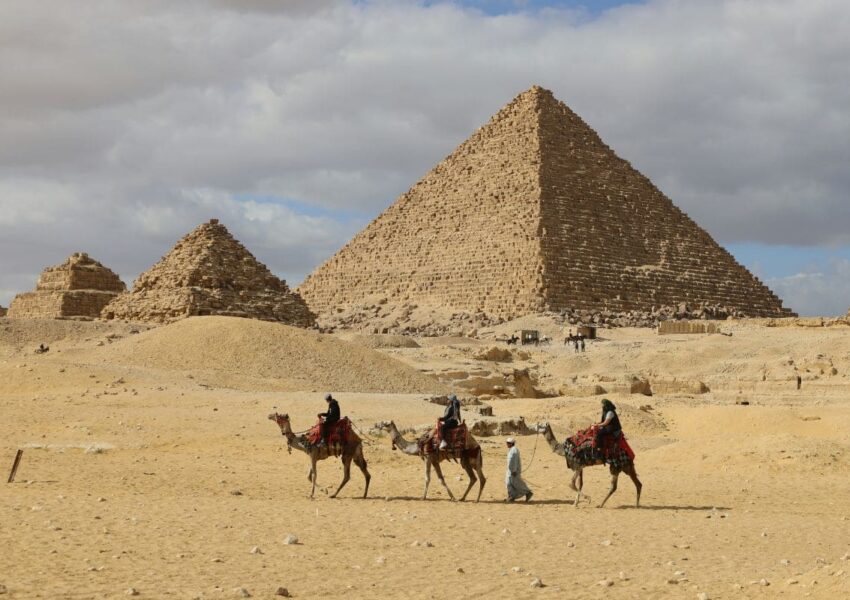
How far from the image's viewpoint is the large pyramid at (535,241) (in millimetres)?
80062

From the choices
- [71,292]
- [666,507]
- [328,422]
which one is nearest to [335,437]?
[328,422]

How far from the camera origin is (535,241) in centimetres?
8238

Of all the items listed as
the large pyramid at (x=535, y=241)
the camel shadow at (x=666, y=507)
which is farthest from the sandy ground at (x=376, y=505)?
the large pyramid at (x=535, y=241)

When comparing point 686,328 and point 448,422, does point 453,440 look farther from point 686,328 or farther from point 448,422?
point 686,328

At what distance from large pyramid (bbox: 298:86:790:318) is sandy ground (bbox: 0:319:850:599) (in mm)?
50828

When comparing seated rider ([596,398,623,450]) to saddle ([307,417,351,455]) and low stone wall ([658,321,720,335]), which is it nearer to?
saddle ([307,417,351,455])

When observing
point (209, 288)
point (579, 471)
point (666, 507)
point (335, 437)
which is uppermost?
point (209, 288)

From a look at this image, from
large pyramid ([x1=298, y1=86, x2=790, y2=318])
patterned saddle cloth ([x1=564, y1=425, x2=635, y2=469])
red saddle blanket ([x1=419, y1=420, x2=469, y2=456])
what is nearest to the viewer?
patterned saddle cloth ([x1=564, y1=425, x2=635, y2=469])

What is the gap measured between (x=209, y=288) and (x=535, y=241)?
39208 mm

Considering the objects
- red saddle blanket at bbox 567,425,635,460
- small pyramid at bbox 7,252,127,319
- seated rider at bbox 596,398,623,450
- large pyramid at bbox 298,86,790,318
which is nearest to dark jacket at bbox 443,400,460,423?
red saddle blanket at bbox 567,425,635,460

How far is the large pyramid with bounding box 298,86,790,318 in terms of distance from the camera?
8006cm

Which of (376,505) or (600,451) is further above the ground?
(600,451)

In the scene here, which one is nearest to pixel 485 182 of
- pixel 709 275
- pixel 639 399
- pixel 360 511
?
pixel 709 275

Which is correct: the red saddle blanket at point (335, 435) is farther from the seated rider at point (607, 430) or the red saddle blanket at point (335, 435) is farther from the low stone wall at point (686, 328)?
the low stone wall at point (686, 328)
